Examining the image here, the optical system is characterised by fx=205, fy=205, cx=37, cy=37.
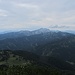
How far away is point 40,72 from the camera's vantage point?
177750 millimetres

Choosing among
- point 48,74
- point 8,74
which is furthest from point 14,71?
point 48,74

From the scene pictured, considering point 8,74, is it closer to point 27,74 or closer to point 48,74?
point 27,74

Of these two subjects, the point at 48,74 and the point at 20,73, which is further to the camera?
the point at 48,74

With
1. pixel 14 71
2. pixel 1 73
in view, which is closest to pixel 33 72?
pixel 14 71

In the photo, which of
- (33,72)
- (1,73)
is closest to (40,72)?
(33,72)

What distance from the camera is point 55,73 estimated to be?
573 feet

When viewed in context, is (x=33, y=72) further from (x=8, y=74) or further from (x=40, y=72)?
(x=8, y=74)

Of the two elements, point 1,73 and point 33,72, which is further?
point 33,72

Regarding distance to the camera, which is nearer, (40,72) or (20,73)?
(20,73)

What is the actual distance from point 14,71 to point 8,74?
5.53 meters

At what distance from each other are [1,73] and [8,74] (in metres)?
5.81

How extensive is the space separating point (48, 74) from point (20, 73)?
2740 centimetres

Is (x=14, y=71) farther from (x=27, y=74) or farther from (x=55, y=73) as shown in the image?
(x=55, y=73)

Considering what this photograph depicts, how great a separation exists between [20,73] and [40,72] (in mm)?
19822
